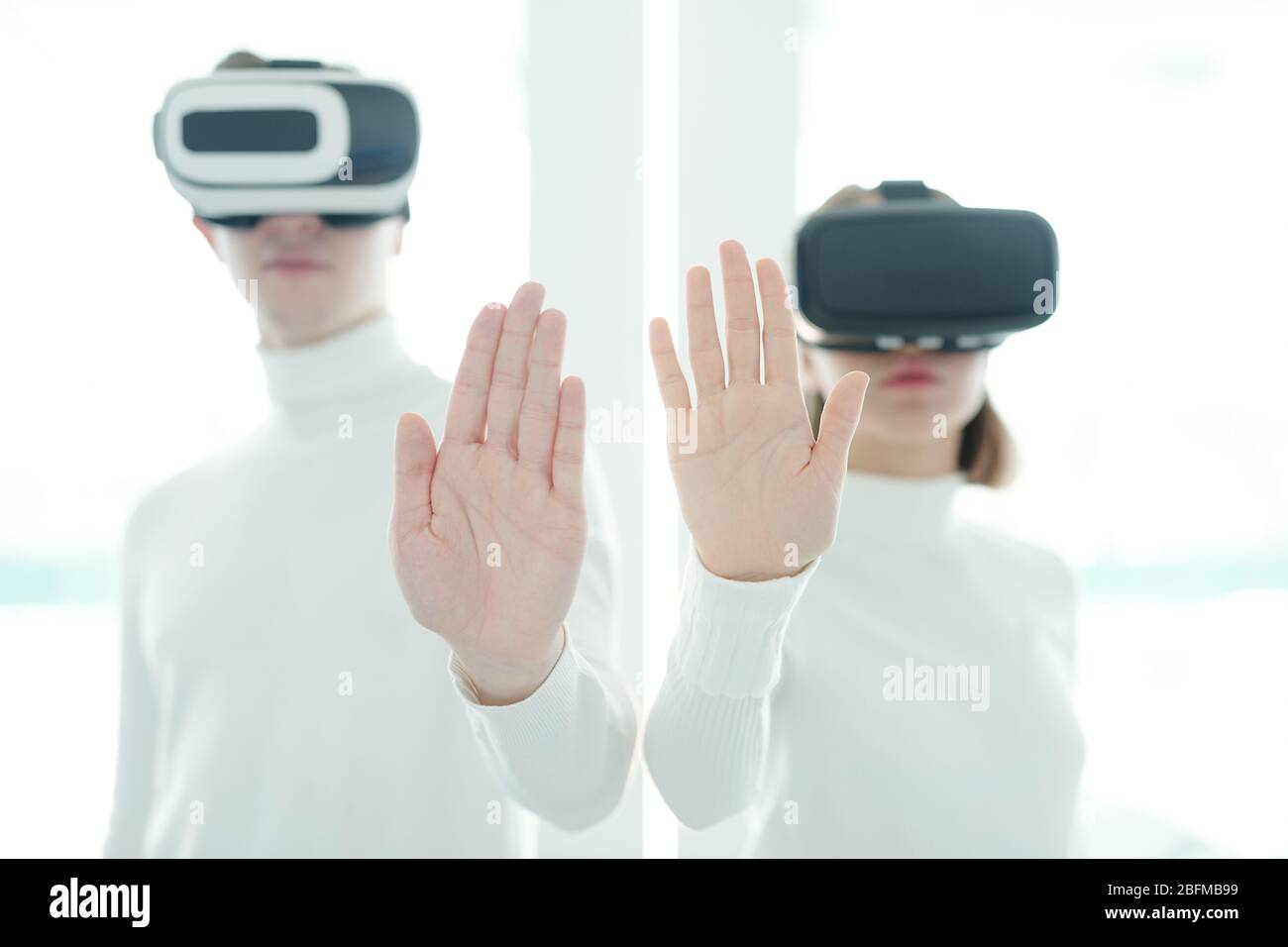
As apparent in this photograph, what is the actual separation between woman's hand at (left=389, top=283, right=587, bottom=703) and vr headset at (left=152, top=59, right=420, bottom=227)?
10.5 inches

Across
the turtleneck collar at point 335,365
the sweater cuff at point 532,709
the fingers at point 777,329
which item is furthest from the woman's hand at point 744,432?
the turtleneck collar at point 335,365

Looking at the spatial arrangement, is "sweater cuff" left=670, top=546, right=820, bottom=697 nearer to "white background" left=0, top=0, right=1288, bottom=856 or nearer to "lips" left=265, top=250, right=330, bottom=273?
"white background" left=0, top=0, right=1288, bottom=856

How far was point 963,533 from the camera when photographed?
72cm

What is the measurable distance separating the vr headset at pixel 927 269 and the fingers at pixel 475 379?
0.27m

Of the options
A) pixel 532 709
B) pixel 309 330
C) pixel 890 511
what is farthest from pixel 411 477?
pixel 890 511

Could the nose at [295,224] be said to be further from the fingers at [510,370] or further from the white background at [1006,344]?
the fingers at [510,370]

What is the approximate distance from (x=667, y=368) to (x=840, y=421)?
0.36 ft

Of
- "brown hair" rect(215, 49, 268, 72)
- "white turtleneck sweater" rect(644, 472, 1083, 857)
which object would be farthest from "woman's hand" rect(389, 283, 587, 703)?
"brown hair" rect(215, 49, 268, 72)

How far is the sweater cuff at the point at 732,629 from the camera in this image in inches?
20.5

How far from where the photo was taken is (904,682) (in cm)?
69

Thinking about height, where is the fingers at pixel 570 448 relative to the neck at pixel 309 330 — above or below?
below

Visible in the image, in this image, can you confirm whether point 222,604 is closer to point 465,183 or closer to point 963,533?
point 465,183

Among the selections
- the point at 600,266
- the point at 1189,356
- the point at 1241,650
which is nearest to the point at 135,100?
the point at 600,266

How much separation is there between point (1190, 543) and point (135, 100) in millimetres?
1063
